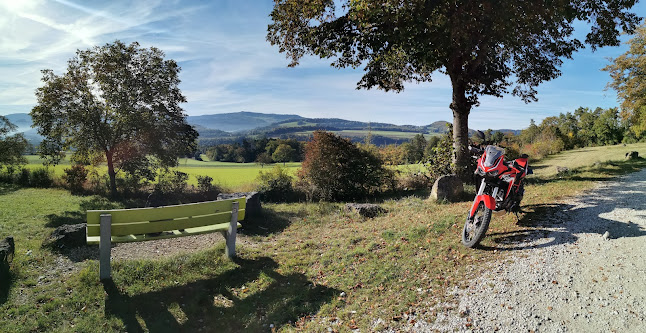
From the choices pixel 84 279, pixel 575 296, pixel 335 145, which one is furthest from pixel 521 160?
pixel 335 145

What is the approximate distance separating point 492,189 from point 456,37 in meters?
→ 5.63

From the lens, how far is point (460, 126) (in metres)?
12.0

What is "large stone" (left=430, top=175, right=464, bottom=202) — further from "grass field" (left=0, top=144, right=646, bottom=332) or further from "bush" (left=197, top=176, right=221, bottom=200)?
"bush" (left=197, top=176, right=221, bottom=200)

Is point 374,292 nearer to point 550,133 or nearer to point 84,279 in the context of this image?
point 84,279

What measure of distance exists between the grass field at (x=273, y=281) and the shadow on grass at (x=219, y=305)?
0.01 meters

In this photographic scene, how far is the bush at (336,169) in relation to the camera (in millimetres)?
13727

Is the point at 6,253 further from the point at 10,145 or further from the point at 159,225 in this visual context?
the point at 10,145

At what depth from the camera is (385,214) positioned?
9.29 metres

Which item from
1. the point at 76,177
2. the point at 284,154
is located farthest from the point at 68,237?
the point at 284,154

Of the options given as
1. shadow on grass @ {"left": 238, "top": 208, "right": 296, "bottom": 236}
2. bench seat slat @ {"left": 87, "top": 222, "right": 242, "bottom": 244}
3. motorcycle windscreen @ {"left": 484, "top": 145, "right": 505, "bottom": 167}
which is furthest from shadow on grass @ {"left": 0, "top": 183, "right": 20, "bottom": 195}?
motorcycle windscreen @ {"left": 484, "top": 145, "right": 505, "bottom": 167}

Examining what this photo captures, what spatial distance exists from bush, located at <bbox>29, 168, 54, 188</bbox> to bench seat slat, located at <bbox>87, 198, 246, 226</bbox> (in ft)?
59.4

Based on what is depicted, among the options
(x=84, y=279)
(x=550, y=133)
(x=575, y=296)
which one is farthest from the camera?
(x=550, y=133)

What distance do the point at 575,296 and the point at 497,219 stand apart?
2.83 m

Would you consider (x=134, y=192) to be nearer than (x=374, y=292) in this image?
No
